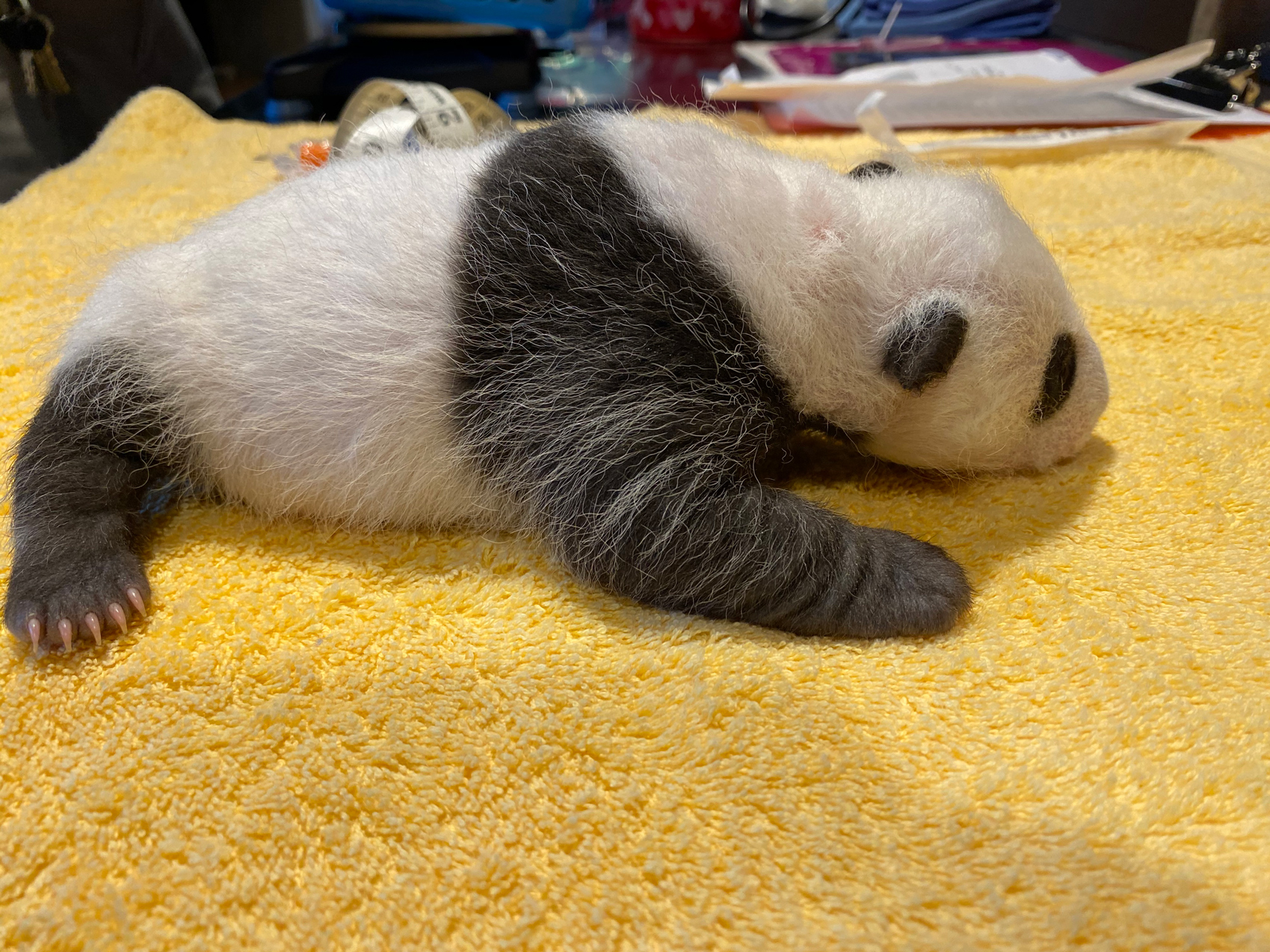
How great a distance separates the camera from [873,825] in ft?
2.06

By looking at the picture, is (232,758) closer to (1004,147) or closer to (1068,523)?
(1068,523)

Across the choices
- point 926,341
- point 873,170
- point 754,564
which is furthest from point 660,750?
point 873,170

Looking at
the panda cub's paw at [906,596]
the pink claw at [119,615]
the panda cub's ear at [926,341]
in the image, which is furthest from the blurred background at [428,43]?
the pink claw at [119,615]

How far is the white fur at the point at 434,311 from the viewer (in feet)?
2.85

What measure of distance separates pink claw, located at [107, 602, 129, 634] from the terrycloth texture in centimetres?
2

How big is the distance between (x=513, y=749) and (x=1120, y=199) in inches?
65.3

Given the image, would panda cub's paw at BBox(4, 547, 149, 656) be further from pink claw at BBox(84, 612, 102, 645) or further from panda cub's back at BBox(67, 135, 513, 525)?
panda cub's back at BBox(67, 135, 513, 525)

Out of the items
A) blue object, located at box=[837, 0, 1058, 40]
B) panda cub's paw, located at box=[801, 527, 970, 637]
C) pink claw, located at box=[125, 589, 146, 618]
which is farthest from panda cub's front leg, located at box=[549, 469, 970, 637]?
blue object, located at box=[837, 0, 1058, 40]

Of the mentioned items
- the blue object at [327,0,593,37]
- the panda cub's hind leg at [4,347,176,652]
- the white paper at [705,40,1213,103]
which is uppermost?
the blue object at [327,0,593,37]

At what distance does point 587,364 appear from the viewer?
0.86 m

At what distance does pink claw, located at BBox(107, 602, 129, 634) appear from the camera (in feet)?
2.60

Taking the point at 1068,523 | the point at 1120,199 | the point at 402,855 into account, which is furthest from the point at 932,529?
the point at 1120,199

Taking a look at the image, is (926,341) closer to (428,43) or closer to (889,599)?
(889,599)

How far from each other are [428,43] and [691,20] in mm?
1133
